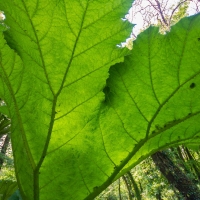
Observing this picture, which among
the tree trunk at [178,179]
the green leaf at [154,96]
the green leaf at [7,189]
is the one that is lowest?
the green leaf at [154,96]

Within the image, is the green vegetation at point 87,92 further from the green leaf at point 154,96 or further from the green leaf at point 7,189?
the green leaf at point 7,189

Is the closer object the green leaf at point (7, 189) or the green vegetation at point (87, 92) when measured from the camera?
the green vegetation at point (87, 92)

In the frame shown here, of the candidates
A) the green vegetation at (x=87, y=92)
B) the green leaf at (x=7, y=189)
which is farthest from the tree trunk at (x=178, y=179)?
the green vegetation at (x=87, y=92)

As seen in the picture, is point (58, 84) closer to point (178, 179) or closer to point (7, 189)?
point (7, 189)

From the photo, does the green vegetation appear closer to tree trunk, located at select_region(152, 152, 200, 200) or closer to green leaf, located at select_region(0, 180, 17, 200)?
green leaf, located at select_region(0, 180, 17, 200)

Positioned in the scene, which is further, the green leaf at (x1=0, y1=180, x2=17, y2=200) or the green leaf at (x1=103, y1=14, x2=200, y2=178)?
the green leaf at (x1=0, y1=180, x2=17, y2=200)

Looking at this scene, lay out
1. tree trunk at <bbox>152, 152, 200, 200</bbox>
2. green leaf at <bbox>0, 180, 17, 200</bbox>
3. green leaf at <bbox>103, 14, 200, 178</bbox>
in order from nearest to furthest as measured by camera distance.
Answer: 1. green leaf at <bbox>103, 14, 200, 178</bbox>
2. green leaf at <bbox>0, 180, 17, 200</bbox>
3. tree trunk at <bbox>152, 152, 200, 200</bbox>

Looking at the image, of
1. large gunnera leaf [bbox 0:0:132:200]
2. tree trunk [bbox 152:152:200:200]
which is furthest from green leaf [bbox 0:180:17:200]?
tree trunk [bbox 152:152:200:200]

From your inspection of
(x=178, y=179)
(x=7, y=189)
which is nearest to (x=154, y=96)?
(x=7, y=189)

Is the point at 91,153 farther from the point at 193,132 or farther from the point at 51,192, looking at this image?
the point at 193,132
